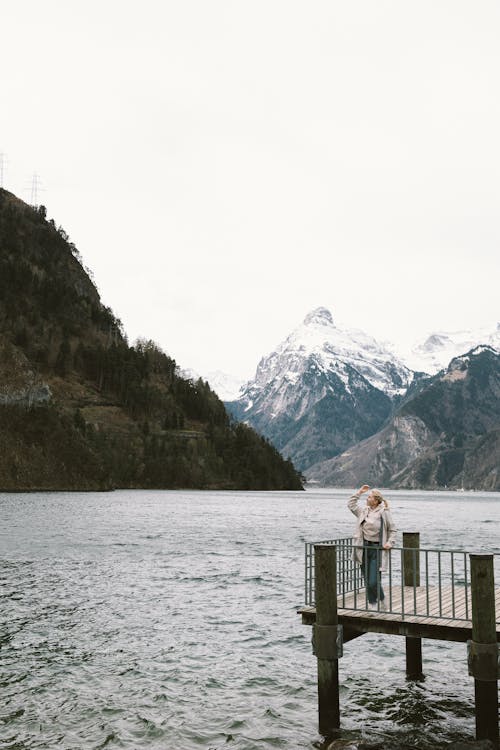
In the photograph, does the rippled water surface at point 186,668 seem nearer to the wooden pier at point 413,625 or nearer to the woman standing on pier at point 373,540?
the wooden pier at point 413,625

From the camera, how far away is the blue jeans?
70.0ft

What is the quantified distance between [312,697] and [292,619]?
11875 mm

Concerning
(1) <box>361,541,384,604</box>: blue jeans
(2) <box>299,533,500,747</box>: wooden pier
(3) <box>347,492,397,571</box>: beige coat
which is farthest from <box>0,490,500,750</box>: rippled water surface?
(3) <box>347,492,397,571</box>: beige coat

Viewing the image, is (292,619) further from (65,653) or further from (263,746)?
(263,746)

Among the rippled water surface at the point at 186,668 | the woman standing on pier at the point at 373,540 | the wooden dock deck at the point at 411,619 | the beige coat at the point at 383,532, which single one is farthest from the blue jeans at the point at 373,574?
the rippled water surface at the point at 186,668

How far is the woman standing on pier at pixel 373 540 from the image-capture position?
21.5 metres

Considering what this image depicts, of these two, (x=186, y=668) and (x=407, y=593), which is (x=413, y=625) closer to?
(x=407, y=593)

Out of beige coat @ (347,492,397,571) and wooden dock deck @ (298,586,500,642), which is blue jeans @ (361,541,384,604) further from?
wooden dock deck @ (298,586,500,642)

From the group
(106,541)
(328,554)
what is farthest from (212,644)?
(106,541)

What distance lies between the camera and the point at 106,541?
232 ft

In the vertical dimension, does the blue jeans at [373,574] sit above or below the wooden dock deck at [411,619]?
above

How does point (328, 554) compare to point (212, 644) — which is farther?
point (212, 644)

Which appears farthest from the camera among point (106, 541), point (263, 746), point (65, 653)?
point (106, 541)

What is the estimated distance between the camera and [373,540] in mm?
22312
